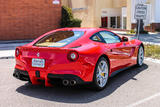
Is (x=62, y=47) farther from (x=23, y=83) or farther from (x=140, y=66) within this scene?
(x=140, y=66)

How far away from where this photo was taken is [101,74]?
497cm

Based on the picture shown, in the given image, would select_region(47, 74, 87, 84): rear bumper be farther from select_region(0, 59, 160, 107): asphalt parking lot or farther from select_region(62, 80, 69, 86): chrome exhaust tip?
select_region(0, 59, 160, 107): asphalt parking lot

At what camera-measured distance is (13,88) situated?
5.22 meters

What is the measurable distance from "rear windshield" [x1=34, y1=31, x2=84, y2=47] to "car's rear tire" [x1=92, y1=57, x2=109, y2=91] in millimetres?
757

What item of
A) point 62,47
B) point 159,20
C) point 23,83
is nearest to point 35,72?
point 62,47

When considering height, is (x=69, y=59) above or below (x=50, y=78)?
above

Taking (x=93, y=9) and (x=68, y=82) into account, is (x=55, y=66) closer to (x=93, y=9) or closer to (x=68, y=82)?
(x=68, y=82)

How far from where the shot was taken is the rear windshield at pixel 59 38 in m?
4.86

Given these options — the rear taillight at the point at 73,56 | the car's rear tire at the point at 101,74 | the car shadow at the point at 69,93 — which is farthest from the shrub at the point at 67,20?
the rear taillight at the point at 73,56

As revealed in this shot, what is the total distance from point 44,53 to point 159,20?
1043 inches

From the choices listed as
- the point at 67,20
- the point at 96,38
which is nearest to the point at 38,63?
the point at 96,38

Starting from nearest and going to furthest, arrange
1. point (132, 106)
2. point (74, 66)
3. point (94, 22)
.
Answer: point (132, 106)
point (74, 66)
point (94, 22)

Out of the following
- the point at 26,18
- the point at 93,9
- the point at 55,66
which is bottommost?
the point at 55,66

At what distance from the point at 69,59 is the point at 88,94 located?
2.91ft
